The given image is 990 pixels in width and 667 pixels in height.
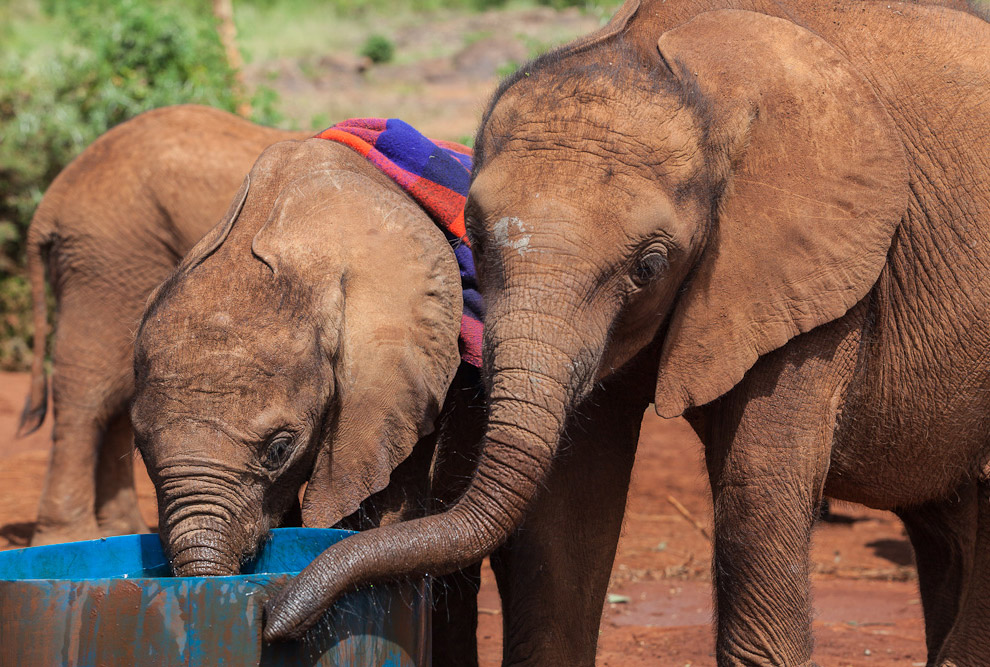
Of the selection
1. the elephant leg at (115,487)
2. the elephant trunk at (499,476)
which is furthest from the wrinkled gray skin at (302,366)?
the elephant leg at (115,487)

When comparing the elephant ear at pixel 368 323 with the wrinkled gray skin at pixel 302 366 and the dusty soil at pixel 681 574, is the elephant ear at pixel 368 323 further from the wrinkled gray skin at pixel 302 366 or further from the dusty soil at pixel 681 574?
the dusty soil at pixel 681 574

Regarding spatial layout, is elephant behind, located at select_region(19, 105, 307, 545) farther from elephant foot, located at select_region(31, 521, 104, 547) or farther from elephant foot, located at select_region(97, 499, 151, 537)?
elephant foot, located at select_region(97, 499, 151, 537)

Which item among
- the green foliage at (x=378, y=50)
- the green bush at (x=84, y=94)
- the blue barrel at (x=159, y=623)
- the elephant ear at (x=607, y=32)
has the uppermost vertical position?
the green foliage at (x=378, y=50)

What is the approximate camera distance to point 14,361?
11.7m

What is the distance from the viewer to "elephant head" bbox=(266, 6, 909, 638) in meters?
2.97

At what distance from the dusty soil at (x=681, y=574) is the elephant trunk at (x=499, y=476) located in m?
1.43

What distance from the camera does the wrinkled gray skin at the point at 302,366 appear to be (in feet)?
10.7

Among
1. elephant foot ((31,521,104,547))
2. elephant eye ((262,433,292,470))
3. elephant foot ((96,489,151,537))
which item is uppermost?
elephant foot ((96,489,151,537))

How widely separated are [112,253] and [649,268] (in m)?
3.98

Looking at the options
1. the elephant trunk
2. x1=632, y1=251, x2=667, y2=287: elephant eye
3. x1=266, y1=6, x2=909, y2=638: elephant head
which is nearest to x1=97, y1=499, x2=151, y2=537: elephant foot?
x1=266, y1=6, x2=909, y2=638: elephant head

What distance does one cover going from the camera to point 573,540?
3936mm

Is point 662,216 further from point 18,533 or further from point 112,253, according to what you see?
point 18,533

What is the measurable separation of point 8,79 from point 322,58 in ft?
41.5

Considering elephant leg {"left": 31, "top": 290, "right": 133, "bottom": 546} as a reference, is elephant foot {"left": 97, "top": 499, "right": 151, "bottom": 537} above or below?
below
